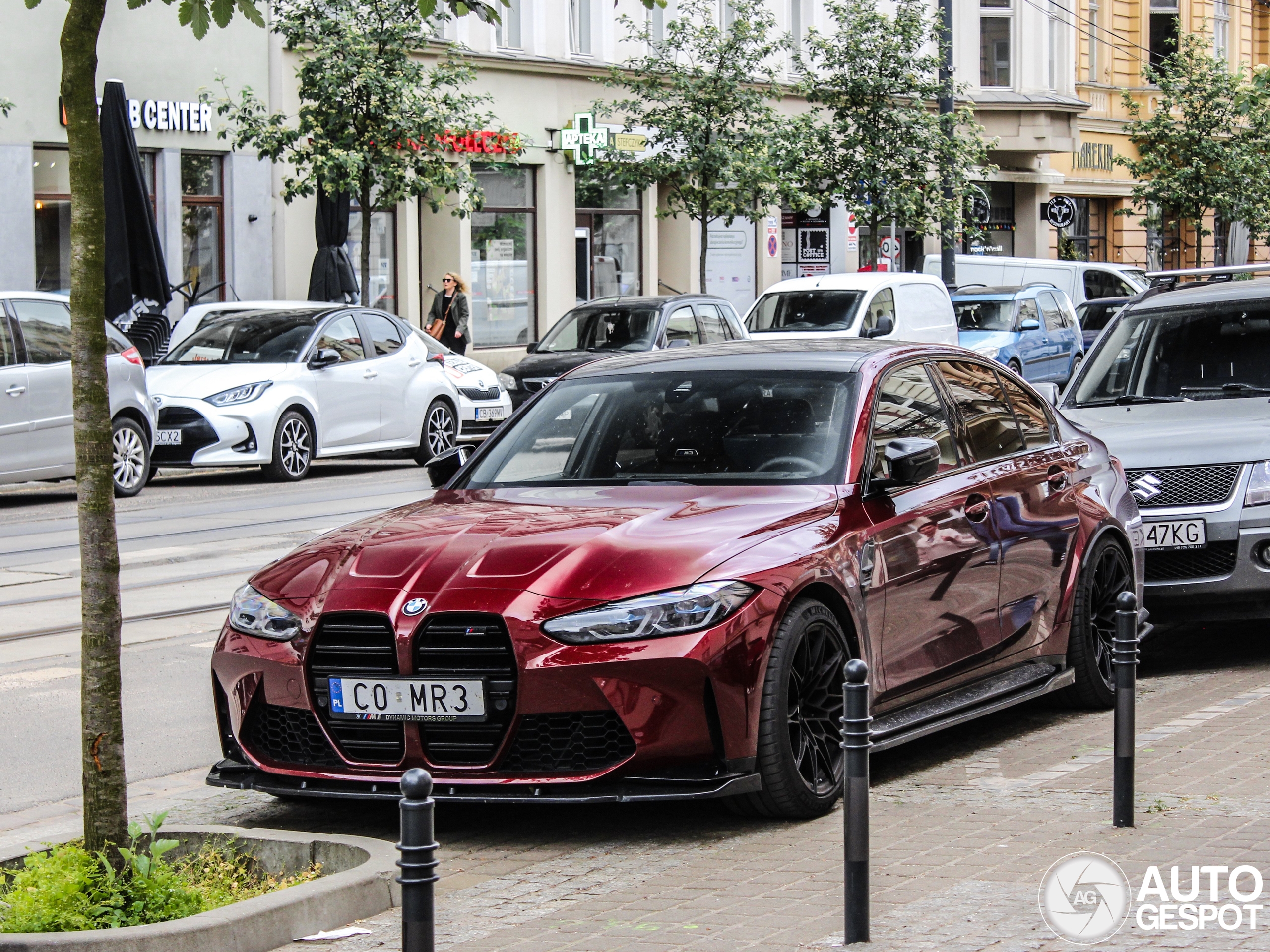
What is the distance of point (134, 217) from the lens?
67.9 ft

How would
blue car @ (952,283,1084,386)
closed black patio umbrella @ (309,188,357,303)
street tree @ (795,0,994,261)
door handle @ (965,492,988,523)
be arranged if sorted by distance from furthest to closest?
street tree @ (795,0,994,261) → blue car @ (952,283,1084,386) → closed black patio umbrella @ (309,188,357,303) → door handle @ (965,492,988,523)

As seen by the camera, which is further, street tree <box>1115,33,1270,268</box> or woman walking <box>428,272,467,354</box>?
street tree <box>1115,33,1270,268</box>

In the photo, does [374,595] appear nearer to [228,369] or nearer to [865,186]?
[228,369]

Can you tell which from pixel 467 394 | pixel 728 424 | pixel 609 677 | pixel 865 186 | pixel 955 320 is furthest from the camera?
pixel 865 186

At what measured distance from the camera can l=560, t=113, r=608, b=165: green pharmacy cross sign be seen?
115 ft

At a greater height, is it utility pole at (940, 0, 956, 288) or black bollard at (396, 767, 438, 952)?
utility pole at (940, 0, 956, 288)

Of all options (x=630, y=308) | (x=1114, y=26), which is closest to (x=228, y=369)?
(x=630, y=308)

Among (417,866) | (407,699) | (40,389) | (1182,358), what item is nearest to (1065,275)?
(40,389)

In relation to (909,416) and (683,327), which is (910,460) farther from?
(683,327)

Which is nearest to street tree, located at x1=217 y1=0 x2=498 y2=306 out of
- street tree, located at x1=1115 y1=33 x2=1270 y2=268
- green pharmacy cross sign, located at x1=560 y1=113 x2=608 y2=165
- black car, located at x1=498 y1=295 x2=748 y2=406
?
black car, located at x1=498 y1=295 x2=748 y2=406

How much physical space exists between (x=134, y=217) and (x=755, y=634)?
16126mm

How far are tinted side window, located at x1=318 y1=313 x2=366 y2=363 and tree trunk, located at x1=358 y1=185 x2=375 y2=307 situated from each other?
14.7 feet

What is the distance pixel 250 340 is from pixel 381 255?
1266 cm

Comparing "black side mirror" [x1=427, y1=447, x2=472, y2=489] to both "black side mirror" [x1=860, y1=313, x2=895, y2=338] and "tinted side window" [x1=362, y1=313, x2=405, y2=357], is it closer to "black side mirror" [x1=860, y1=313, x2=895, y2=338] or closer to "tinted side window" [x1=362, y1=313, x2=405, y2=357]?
"tinted side window" [x1=362, y1=313, x2=405, y2=357]
